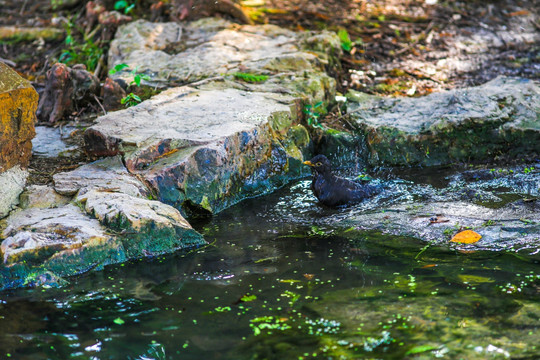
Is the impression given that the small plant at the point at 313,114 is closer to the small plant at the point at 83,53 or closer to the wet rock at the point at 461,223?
the wet rock at the point at 461,223

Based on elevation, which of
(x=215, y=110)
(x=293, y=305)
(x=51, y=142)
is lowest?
(x=51, y=142)

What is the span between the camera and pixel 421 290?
421 centimetres

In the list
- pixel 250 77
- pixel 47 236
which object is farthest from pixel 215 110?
pixel 47 236

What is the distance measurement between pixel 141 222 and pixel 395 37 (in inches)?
298

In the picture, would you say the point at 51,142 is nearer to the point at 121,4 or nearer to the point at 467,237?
the point at 121,4

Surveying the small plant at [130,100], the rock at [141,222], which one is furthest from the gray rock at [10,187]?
the small plant at [130,100]

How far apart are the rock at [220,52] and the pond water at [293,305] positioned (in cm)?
365

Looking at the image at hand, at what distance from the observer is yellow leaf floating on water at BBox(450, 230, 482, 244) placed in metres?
4.97

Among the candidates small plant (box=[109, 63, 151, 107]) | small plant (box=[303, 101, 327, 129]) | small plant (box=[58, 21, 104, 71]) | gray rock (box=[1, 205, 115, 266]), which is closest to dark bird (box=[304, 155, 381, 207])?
small plant (box=[303, 101, 327, 129])

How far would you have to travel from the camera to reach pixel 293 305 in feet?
13.4

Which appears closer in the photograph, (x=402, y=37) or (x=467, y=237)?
(x=467, y=237)

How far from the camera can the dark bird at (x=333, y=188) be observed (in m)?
6.22

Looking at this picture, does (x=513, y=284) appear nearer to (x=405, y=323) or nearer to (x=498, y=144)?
(x=405, y=323)

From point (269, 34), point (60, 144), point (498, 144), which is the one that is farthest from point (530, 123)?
point (60, 144)
